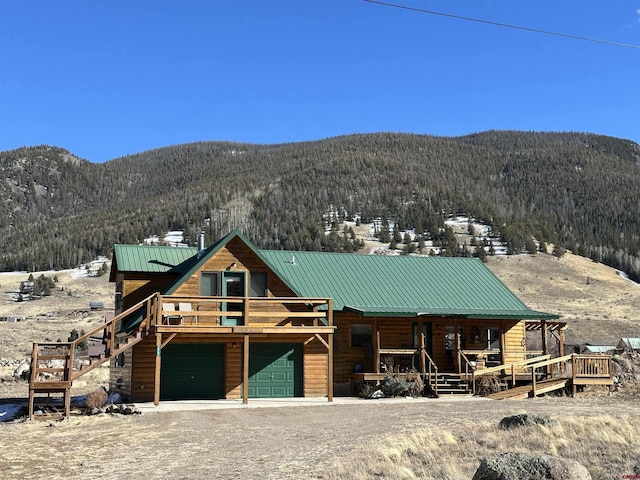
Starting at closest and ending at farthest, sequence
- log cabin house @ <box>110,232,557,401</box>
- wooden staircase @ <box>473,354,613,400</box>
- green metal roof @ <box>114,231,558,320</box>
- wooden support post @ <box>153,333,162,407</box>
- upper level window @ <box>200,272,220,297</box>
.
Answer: wooden support post @ <box>153,333,162,407</box> → log cabin house @ <box>110,232,557,401</box> → upper level window @ <box>200,272,220,297</box> → wooden staircase @ <box>473,354,613,400</box> → green metal roof @ <box>114,231,558,320</box>

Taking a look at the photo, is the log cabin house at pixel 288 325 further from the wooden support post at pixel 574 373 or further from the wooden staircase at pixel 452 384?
the wooden support post at pixel 574 373

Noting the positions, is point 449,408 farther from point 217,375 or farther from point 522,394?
point 217,375

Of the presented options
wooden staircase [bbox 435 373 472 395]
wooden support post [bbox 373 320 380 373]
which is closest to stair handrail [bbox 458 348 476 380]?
wooden staircase [bbox 435 373 472 395]

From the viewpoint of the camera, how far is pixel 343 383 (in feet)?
89.7

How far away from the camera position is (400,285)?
30.0 m

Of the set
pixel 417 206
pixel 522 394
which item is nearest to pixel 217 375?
pixel 522 394

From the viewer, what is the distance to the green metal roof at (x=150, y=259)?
26828mm

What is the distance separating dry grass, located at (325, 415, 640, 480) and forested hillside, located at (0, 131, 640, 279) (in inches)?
3031

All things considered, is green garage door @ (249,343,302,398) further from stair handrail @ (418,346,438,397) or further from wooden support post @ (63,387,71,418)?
wooden support post @ (63,387,71,418)

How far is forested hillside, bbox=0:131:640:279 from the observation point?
357 ft

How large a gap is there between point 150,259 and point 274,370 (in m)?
6.27

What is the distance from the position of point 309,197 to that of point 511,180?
5932cm

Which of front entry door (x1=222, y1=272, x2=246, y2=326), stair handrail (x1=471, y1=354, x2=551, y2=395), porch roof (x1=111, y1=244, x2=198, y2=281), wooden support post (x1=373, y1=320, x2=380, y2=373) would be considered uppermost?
porch roof (x1=111, y1=244, x2=198, y2=281)

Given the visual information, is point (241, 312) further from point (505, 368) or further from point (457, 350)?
point (505, 368)
